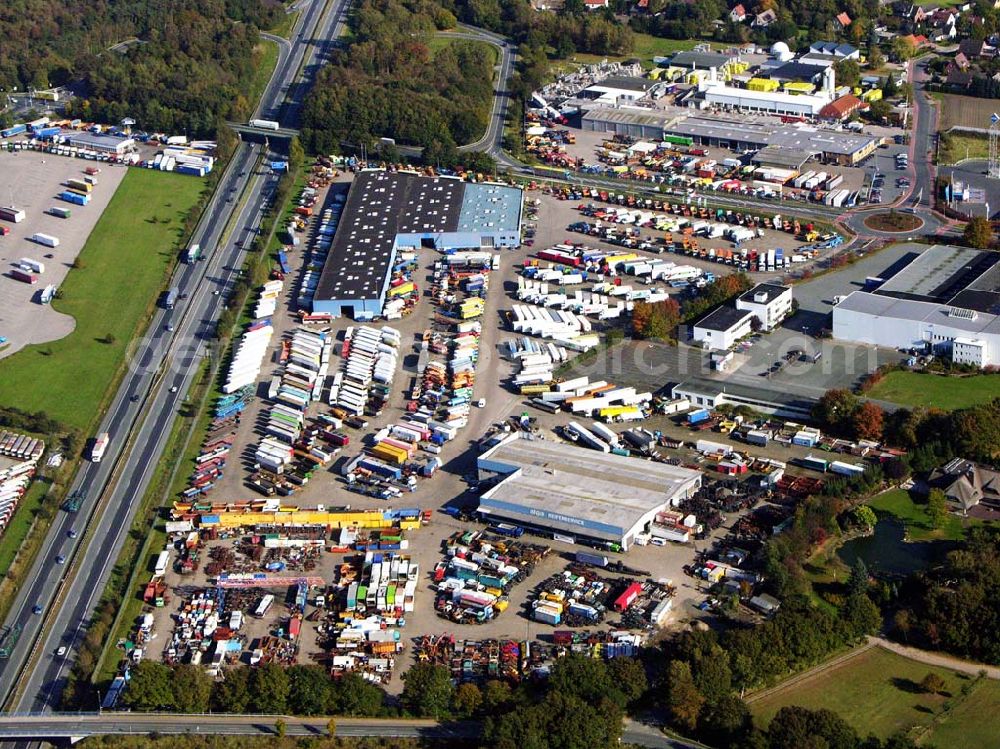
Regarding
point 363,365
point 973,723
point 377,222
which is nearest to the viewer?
point 973,723

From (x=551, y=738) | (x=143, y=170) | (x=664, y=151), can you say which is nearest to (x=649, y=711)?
(x=551, y=738)

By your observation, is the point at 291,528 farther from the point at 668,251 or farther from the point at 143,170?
the point at 143,170

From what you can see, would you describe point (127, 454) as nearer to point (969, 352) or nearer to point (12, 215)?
point (12, 215)

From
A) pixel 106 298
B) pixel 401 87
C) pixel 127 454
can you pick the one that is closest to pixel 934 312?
pixel 127 454

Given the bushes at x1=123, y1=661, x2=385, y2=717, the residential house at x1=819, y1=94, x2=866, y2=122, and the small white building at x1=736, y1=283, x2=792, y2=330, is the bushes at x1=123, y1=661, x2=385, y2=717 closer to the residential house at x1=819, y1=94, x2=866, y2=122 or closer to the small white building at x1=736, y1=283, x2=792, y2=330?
the small white building at x1=736, y1=283, x2=792, y2=330

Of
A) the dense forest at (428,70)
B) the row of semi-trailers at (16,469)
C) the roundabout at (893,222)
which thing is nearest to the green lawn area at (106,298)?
the row of semi-trailers at (16,469)
